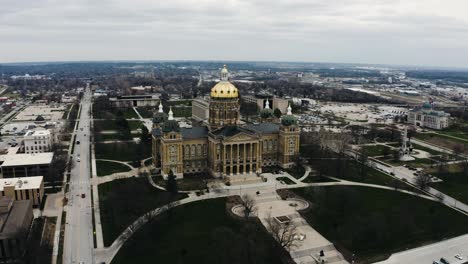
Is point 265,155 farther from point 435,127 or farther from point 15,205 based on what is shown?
point 435,127

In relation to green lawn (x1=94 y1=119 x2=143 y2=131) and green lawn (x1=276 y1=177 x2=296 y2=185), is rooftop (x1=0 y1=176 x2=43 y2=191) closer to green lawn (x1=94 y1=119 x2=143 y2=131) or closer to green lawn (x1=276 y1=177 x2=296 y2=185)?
green lawn (x1=276 y1=177 x2=296 y2=185)

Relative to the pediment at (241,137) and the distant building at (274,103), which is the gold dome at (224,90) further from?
the distant building at (274,103)

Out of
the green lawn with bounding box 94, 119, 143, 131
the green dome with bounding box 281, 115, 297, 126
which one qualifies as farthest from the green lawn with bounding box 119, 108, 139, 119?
the green dome with bounding box 281, 115, 297, 126

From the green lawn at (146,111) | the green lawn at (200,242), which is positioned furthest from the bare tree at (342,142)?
the green lawn at (146,111)

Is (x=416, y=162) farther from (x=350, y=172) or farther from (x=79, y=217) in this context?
(x=79, y=217)

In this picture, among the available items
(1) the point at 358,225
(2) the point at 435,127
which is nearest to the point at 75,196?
(1) the point at 358,225

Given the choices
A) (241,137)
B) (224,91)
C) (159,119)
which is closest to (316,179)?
(241,137)

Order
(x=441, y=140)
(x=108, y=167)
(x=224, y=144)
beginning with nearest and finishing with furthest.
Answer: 1. (x=224, y=144)
2. (x=108, y=167)
3. (x=441, y=140)
